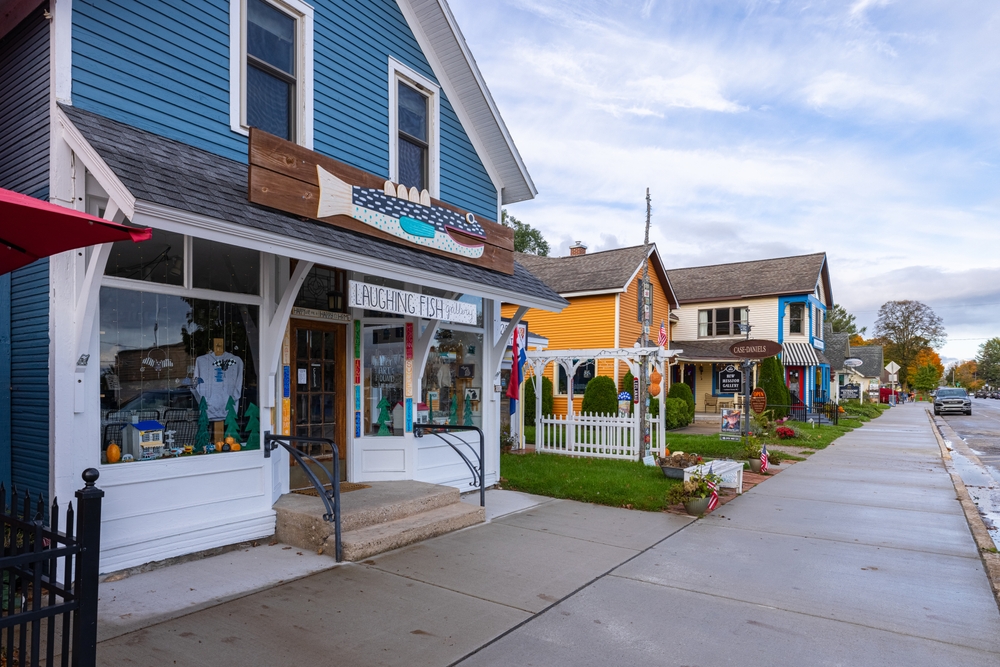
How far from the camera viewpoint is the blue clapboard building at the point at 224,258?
5359 mm

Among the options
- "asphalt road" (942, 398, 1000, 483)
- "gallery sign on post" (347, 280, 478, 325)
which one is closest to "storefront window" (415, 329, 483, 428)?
"gallery sign on post" (347, 280, 478, 325)

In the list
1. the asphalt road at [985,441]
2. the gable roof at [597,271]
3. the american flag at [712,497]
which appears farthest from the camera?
the gable roof at [597,271]

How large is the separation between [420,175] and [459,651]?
6.67 meters

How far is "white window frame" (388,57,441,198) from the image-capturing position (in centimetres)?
868

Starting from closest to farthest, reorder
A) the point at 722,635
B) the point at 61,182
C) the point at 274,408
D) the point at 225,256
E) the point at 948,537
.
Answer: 1. the point at 722,635
2. the point at 61,182
3. the point at 225,256
4. the point at 274,408
5. the point at 948,537

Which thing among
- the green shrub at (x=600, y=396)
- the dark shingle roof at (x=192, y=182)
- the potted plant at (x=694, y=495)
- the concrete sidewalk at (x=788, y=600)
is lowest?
the concrete sidewalk at (x=788, y=600)

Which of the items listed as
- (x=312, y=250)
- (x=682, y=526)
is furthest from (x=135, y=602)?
(x=682, y=526)

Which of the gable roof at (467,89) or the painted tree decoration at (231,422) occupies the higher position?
the gable roof at (467,89)

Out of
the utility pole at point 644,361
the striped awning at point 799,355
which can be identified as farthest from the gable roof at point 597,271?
the utility pole at point 644,361

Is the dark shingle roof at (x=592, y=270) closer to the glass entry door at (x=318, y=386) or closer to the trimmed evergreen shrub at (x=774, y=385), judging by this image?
the trimmed evergreen shrub at (x=774, y=385)

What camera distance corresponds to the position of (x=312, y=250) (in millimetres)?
6004

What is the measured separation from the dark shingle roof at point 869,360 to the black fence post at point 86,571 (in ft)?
226

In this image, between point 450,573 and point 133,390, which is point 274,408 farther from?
point 450,573

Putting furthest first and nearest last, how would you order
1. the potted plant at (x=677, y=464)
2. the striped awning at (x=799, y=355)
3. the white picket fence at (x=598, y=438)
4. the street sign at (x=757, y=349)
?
the striped awning at (x=799, y=355) < the street sign at (x=757, y=349) < the white picket fence at (x=598, y=438) < the potted plant at (x=677, y=464)
